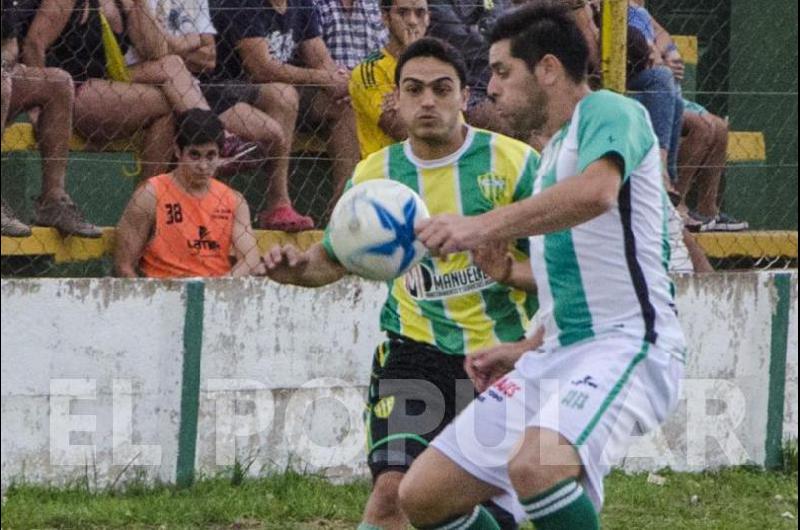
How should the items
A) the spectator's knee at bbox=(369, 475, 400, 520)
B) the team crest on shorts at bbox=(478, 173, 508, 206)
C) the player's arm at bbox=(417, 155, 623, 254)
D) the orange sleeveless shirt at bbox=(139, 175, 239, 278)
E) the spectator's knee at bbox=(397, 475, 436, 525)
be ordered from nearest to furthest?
the player's arm at bbox=(417, 155, 623, 254)
the spectator's knee at bbox=(397, 475, 436, 525)
the spectator's knee at bbox=(369, 475, 400, 520)
the team crest on shorts at bbox=(478, 173, 508, 206)
the orange sleeveless shirt at bbox=(139, 175, 239, 278)

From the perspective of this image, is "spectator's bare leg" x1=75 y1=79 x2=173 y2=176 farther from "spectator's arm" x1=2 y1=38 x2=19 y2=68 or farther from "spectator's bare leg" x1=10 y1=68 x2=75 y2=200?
"spectator's arm" x1=2 y1=38 x2=19 y2=68

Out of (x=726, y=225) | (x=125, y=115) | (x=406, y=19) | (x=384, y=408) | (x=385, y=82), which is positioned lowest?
(x=384, y=408)

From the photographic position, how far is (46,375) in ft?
24.4

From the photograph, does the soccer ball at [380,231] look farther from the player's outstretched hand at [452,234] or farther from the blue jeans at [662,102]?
the blue jeans at [662,102]

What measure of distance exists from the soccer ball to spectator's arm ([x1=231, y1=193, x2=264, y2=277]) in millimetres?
2489

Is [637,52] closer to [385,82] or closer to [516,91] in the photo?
[385,82]

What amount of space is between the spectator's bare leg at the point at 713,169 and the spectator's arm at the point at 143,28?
10.2 ft

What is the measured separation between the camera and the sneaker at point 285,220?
826cm

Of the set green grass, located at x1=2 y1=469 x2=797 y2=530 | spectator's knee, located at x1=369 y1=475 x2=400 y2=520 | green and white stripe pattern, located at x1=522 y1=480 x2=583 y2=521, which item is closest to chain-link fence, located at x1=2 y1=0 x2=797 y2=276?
green grass, located at x1=2 y1=469 x2=797 y2=530

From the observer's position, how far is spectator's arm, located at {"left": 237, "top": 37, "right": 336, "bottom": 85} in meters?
8.23

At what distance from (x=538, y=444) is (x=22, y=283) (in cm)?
337

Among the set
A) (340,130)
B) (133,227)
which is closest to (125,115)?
(133,227)

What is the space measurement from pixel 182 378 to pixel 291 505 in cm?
83

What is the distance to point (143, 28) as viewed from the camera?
7887 millimetres
